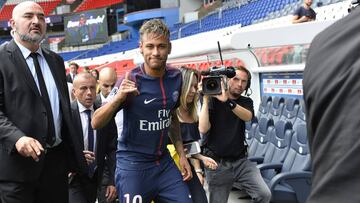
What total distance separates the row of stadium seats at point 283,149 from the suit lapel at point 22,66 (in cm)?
267

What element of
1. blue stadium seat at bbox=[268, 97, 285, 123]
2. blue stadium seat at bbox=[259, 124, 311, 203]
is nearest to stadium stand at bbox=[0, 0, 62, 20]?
blue stadium seat at bbox=[268, 97, 285, 123]

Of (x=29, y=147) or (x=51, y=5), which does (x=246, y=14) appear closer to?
(x=29, y=147)

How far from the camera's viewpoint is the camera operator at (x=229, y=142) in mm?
4316

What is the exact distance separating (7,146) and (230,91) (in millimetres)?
2241

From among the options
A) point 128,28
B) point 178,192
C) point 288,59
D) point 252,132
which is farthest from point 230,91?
point 128,28

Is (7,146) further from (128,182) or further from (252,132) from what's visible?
(252,132)

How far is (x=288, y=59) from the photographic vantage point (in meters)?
7.89

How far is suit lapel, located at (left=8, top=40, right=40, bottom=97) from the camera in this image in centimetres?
303

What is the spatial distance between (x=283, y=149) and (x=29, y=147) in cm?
382

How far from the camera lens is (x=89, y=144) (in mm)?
4055

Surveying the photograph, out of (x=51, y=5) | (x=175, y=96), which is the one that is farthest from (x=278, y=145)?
(x=51, y=5)

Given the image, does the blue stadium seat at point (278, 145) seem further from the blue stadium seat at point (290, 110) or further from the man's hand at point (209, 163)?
the man's hand at point (209, 163)

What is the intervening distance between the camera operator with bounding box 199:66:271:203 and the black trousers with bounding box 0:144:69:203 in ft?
4.54

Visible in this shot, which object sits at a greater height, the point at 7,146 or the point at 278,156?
the point at 7,146
